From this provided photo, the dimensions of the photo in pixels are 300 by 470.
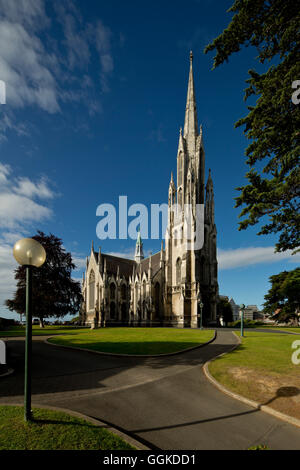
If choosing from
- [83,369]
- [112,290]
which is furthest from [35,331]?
[112,290]

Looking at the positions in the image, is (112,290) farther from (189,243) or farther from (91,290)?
(189,243)

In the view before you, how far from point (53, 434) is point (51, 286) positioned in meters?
35.6

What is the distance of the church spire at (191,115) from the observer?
5695 centimetres

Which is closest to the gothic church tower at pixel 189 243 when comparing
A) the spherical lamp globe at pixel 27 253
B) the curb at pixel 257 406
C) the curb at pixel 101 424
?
the curb at pixel 257 406

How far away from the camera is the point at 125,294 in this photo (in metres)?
57.4

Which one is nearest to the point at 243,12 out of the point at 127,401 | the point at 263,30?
the point at 263,30

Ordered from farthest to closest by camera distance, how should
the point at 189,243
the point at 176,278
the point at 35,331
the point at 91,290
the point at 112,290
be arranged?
the point at 91,290 → the point at 112,290 → the point at 176,278 → the point at 189,243 → the point at 35,331

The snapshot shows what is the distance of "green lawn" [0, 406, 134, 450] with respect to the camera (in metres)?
3.97

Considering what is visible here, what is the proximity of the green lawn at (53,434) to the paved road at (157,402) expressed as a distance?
705mm

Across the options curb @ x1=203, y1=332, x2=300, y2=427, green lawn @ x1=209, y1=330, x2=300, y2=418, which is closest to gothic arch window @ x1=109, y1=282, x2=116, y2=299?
green lawn @ x1=209, y1=330, x2=300, y2=418

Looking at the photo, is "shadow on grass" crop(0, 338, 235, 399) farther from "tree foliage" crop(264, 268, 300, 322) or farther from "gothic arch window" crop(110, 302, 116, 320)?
"gothic arch window" crop(110, 302, 116, 320)

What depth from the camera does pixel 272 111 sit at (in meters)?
9.92
